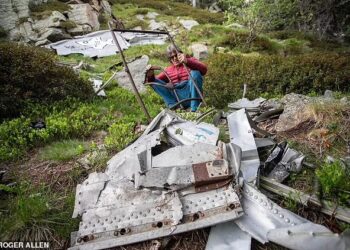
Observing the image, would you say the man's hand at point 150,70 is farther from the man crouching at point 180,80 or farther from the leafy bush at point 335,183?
the leafy bush at point 335,183

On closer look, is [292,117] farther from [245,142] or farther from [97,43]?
[97,43]

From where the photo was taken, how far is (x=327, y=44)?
15.6 m

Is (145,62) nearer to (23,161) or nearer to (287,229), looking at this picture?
(23,161)

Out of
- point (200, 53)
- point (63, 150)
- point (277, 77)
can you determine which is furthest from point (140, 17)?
point (63, 150)

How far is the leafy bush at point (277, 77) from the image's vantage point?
351 inches

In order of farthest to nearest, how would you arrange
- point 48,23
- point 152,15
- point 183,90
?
point 152,15 → point 48,23 → point 183,90

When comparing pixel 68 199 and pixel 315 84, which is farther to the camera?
pixel 315 84

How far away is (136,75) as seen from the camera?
9258 mm

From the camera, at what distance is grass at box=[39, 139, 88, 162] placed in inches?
167

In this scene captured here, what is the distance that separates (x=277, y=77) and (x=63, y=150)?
687cm

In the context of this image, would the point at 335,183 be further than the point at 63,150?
No

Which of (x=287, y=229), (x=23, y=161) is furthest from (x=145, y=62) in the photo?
(x=287, y=229)

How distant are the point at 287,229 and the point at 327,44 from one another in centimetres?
1565

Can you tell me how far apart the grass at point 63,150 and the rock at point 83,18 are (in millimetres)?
13263
